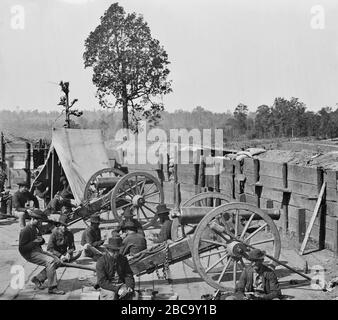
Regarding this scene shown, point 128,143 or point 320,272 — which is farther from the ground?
point 128,143

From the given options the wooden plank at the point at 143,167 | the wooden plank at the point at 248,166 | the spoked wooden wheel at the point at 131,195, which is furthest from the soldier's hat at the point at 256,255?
the wooden plank at the point at 143,167

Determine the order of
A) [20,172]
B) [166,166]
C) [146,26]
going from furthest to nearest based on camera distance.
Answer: [20,172], [146,26], [166,166]

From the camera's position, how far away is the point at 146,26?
22438 mm

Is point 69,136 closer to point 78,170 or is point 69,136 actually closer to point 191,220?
point 78,170

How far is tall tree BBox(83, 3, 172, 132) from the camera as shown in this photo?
2200cm

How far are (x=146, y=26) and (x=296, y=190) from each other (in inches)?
523

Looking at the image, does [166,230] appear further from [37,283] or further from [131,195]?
[131,195]

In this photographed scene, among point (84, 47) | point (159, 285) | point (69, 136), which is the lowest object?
point (159, 285)

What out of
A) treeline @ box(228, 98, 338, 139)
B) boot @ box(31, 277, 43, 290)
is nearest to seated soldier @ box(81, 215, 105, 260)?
boot @ box(31, 277, 43, 290)

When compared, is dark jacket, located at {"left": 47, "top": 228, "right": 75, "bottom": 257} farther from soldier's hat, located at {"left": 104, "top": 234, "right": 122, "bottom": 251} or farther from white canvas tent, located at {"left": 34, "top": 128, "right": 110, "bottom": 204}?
white canvas tent, located at {"left": 34, "top": 128, "right": 110, "bottom": 204}

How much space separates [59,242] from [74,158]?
6.73 meters

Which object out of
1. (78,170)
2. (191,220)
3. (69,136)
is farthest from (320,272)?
(69,136)
